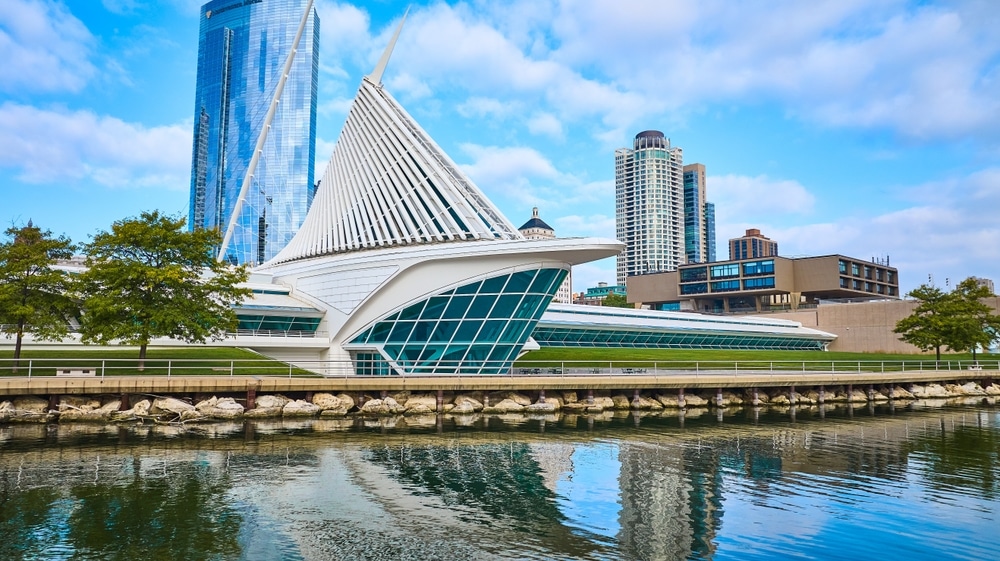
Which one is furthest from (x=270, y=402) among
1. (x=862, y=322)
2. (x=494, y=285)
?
(x=862, y=322)

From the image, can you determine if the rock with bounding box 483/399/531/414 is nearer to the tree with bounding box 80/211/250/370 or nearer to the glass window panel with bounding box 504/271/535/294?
the glass window panel with bounding box 504/271/535/294

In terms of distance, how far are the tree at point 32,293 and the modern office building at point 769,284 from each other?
99941 millimetres

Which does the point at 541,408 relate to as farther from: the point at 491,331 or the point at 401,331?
the point at 401,331

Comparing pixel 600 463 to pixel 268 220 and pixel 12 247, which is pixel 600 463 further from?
pixel 268 220

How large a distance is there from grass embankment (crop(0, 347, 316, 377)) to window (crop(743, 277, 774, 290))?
92793mm

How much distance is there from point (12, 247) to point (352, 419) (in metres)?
20.2

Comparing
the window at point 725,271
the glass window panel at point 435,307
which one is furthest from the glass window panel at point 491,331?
the window at point 725,271

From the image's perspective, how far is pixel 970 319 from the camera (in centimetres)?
6153

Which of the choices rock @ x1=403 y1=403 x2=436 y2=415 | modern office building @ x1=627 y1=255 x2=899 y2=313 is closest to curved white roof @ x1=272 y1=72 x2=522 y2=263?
rock @ x1=403 y1=403 x2=436 y2=415

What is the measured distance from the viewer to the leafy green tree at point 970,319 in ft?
200

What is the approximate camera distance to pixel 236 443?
24078 millimetres

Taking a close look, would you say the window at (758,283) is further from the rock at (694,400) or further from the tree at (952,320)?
the rock at (694,400)

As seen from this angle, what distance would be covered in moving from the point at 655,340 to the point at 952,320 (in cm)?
2990

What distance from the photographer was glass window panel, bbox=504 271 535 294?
4019 cm
